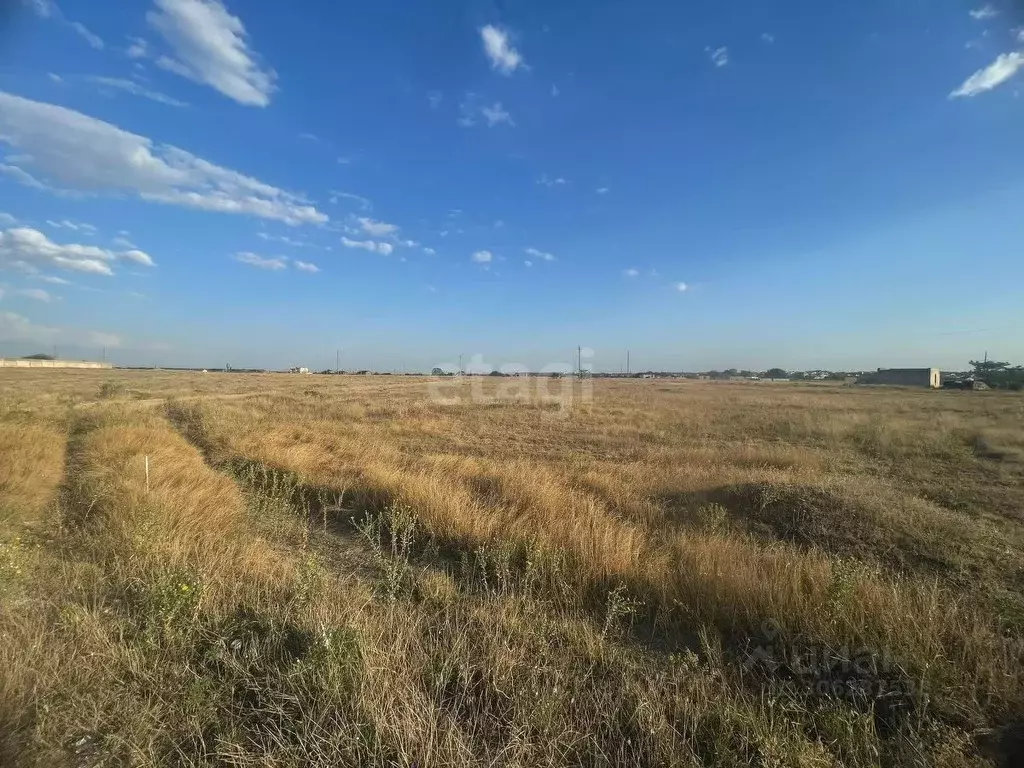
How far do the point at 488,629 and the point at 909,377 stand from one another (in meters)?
120

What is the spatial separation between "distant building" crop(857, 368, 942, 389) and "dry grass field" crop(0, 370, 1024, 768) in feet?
328

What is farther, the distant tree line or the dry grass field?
the distant tree line

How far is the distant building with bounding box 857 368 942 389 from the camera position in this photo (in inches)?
3342

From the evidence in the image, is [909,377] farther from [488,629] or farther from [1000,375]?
[488,629]

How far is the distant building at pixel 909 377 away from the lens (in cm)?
8488

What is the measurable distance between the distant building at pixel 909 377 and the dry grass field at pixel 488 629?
9983cm

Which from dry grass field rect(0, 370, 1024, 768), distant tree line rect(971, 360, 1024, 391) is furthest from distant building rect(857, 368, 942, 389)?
dry grass field rect(0, 370, 1024, 768)

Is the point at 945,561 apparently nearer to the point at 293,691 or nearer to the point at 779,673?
the point at 779,673

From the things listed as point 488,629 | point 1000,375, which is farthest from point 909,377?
point 488,629

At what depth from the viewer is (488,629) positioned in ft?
12.0

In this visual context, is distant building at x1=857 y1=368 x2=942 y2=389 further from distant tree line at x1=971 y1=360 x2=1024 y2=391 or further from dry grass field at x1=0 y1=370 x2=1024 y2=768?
dry grass field at x1=0 y1=370 x2=1024 y2=768

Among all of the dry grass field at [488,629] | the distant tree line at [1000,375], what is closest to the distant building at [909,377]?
the distant tree line at [1000,375]

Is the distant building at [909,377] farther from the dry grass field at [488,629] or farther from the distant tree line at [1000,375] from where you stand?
the dry grass field at [488,629]

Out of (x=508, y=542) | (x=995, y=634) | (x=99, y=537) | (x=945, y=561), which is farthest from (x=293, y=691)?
(x=945, y=561)
